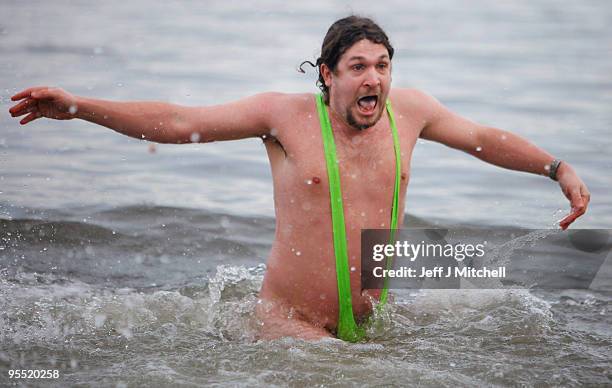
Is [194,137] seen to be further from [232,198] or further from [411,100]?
[232,198]

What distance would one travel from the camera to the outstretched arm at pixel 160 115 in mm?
4492

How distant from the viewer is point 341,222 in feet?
15.7

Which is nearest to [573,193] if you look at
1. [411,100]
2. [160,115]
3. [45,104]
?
[411,100]

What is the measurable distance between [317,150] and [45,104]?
4.17 feet

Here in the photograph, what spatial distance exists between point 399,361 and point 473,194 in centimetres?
386

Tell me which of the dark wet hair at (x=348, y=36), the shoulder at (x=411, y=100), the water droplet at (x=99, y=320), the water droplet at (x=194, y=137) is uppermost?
the dark wet hair at (x=348, y=36)

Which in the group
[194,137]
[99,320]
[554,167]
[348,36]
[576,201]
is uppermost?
[348,36]

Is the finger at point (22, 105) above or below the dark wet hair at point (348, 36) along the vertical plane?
below

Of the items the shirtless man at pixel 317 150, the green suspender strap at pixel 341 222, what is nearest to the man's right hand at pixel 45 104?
A: the shirtless man at pixel 317 150

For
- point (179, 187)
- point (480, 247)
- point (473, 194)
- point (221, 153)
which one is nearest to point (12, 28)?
point (221, 153)

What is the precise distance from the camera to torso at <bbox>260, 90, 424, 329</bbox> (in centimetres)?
479

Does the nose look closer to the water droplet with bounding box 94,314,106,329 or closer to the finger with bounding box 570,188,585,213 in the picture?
the finger with bounding box 570,188,585,213

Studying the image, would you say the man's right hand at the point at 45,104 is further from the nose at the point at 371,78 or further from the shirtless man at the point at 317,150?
the nose at the point at 371,78

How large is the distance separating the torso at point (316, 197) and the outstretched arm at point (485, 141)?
0.26m
